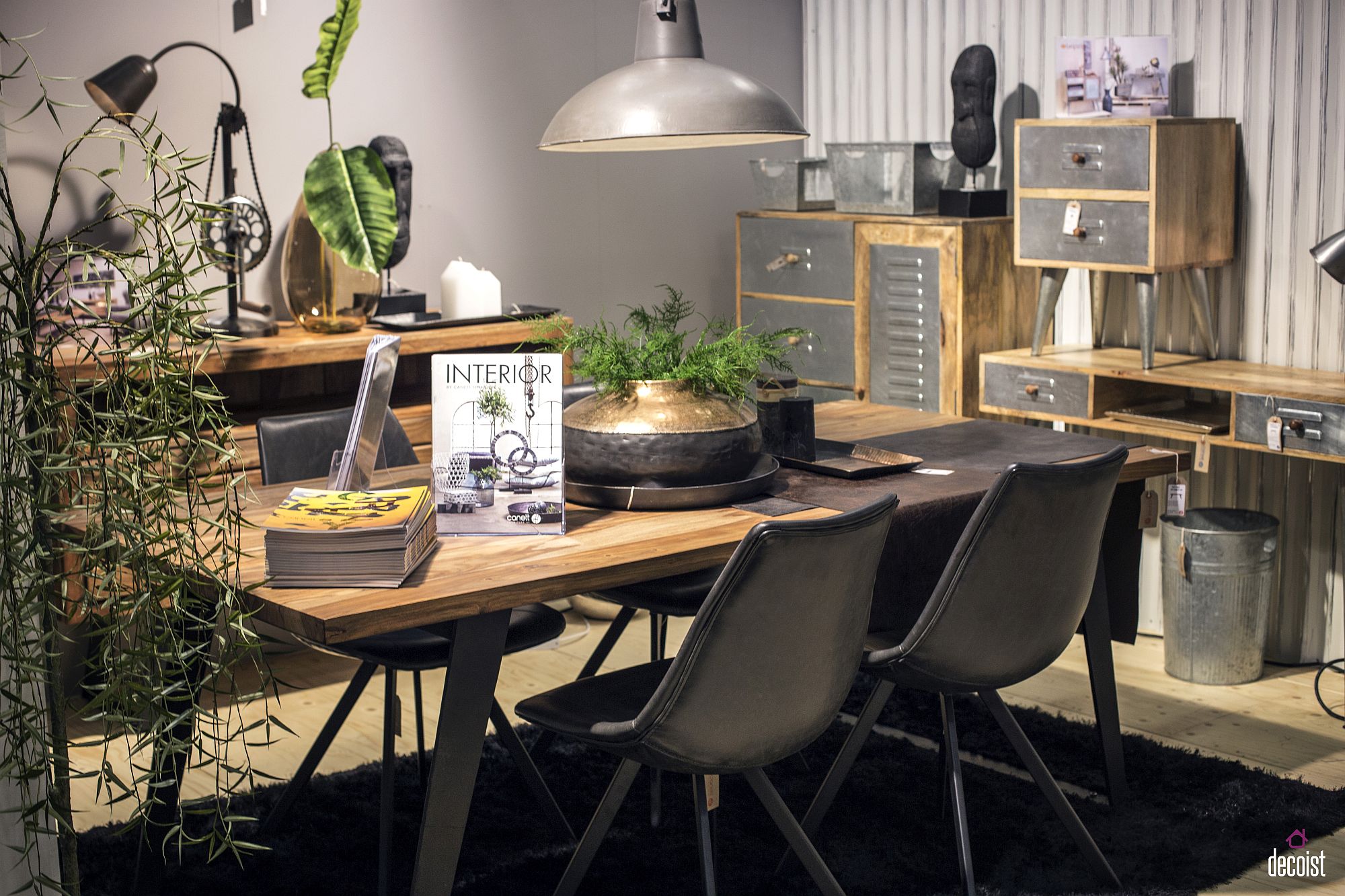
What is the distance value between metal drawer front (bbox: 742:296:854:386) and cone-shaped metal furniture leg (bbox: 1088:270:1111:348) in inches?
33.3

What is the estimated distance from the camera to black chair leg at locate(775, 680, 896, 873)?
9.61ft

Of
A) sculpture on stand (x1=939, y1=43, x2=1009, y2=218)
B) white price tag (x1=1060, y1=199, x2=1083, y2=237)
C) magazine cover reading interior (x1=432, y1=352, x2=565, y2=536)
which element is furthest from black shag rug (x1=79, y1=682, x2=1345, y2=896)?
sculpture on stand (x1=939, y1=43, x2=1009, y2=218)

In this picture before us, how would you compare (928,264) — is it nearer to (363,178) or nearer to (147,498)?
(363,178)

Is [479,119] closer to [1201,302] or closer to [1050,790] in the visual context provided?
[1201,302]

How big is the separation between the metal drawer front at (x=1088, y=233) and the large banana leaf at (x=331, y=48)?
216 cm

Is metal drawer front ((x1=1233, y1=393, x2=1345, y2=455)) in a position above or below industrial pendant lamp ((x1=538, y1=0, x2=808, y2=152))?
below

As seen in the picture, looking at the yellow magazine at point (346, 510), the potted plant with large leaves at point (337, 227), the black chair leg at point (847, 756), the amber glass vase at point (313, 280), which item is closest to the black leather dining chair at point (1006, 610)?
the black chair leg at point (847, 756)

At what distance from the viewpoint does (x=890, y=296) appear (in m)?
5.14

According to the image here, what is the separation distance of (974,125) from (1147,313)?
96 cm

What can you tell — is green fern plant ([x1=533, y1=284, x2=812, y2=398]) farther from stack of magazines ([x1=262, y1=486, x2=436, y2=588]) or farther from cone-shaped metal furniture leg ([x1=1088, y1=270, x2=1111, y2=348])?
cone-shaped metal furniture leg ([x1=1088, y1=270, x2=1111, y2=348])

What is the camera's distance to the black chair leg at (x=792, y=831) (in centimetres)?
255

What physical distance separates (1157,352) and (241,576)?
335 cm

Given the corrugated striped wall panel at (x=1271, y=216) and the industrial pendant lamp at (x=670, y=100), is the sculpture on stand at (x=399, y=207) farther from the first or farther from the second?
the corrugated striped wall panel at (x=1271, y=216)

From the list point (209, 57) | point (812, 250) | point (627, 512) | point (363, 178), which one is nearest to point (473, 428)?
point (627, 512)
